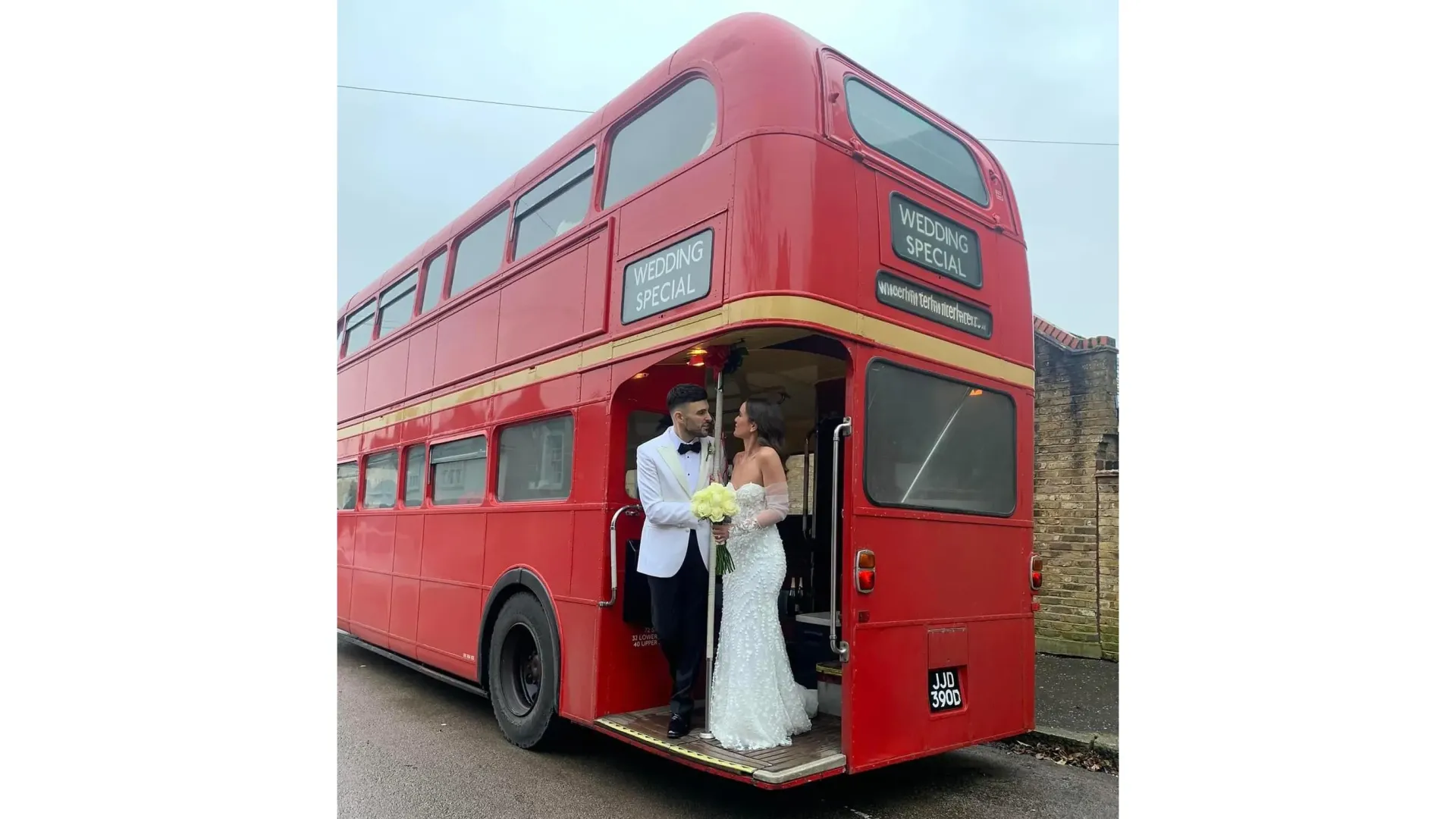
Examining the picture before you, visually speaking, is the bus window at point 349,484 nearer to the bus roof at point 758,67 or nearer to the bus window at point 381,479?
the bus window at point 381,479

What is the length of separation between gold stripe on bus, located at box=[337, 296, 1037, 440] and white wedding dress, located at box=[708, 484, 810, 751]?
0.90 metres

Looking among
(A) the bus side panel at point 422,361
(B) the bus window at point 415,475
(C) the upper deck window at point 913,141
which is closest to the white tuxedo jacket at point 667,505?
(C) the upper deck window at point 913,141

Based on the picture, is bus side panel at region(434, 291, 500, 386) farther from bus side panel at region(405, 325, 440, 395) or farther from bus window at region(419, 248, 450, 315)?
bus window at region(419, 248, 450, 315)

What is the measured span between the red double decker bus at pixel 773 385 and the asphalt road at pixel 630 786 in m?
A: 0.31

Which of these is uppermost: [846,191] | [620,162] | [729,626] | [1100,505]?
[620,162]

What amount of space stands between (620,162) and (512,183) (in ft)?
5.05

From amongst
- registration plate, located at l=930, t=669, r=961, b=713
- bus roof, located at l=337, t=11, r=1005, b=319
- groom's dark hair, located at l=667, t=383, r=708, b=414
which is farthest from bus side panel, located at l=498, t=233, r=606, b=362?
registration plate, located at l=930, t=669, r=961, b=713

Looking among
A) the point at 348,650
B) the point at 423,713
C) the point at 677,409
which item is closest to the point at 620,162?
the point at 677,409

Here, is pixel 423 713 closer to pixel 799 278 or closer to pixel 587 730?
pixel 587 730

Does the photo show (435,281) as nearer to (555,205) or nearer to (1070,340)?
(555,205)

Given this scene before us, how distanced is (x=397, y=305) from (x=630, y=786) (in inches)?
199

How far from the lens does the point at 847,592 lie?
12.8ft

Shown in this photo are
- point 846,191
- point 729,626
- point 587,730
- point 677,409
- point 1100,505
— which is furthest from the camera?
point 1100,505

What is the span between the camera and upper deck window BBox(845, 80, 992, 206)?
436 cm
